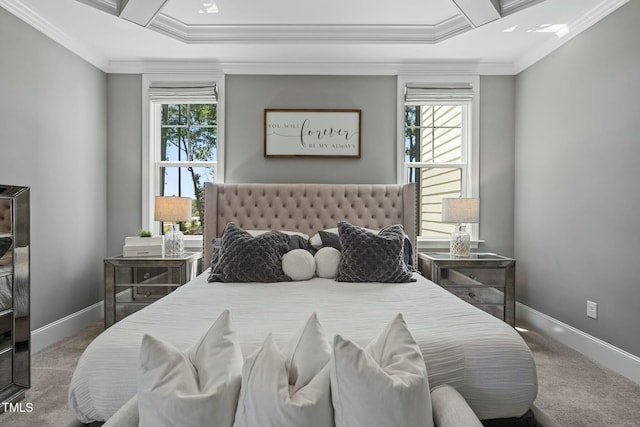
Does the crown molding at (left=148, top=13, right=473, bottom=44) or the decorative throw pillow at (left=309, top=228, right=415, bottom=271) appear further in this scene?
the crown molding at (left=148, top=13, right=473, bottom=44)

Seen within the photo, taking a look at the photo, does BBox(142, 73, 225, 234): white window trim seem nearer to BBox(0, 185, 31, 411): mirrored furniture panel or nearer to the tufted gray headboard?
the tufted gray headboard

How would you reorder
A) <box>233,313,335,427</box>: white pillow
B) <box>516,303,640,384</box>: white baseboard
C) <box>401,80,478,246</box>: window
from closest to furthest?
1. <box>233,313,335,427</box>: white pillow
2. <box>516,303,640,384</box>: white baseboard
3. <box>401,80,478,246</box>: window

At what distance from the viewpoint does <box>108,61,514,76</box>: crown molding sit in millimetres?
3902

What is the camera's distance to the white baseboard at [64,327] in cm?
301

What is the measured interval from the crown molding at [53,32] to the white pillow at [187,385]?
120 inches

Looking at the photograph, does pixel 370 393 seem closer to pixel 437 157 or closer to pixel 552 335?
pixel 552 335

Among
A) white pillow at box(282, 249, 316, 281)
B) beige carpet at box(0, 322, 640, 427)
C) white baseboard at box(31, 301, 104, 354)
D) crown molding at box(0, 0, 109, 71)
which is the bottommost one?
beige carpet at box(0, 322, 640, 427)

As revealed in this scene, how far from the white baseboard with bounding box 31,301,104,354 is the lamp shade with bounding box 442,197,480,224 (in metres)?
3.53

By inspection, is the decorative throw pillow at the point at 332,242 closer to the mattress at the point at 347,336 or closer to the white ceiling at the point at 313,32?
the mattress at the point at 347,336

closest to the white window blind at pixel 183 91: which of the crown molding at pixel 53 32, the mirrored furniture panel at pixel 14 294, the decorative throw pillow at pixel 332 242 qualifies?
the crown molding at pixel 53 32

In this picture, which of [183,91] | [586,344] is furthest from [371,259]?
[183,91]

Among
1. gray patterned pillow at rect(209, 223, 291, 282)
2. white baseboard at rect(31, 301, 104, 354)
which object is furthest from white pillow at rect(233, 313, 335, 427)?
white baseboard at rect(31, 301, 104, 354)

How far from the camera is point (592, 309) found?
294cm

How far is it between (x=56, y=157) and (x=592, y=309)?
4.49m
